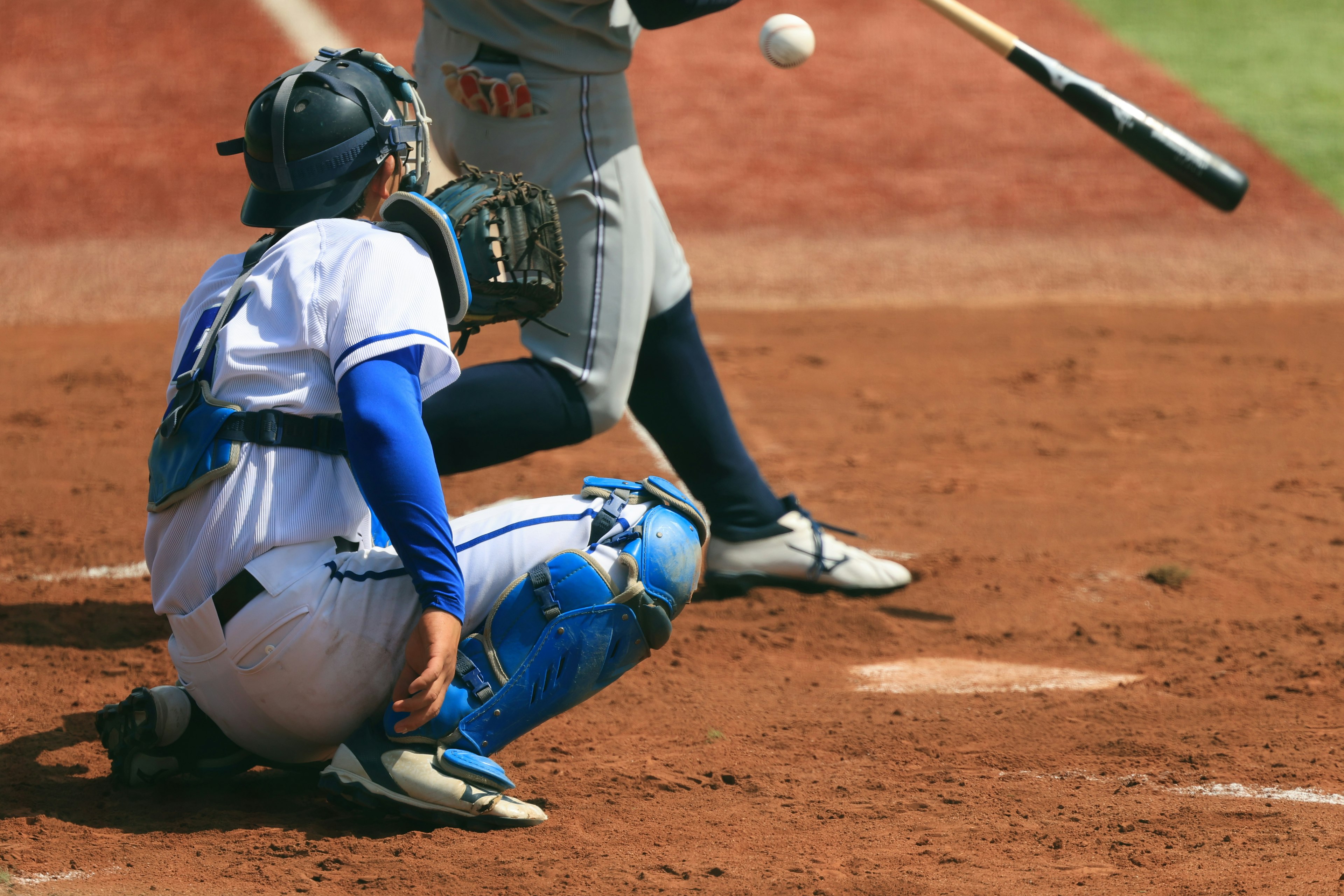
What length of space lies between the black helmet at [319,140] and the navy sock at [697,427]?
1.16 m

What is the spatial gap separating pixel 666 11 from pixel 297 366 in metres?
1.36

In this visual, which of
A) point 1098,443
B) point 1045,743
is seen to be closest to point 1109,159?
point 1098,443

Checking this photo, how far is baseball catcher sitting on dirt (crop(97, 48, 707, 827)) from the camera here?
1.84m

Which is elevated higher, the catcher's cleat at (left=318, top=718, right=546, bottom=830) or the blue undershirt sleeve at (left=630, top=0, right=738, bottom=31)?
the blue undershirt sleeve at (left=630, top=0, right=738, bottom=31)

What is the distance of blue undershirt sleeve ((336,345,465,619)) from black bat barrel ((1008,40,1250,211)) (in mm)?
2364

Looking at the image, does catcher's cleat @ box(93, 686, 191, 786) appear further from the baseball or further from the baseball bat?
the baseball bat

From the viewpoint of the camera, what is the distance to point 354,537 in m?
2.03

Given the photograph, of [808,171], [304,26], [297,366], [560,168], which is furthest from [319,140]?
[304,26]

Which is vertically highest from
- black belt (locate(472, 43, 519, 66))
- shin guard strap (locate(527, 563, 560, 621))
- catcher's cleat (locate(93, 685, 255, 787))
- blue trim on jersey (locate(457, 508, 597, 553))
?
black belt (locate(472, 43, 519, 66))

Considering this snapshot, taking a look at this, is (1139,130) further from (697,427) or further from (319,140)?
(319,140)

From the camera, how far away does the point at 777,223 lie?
299 inches

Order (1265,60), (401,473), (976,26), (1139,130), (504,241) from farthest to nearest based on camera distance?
(1265,60) → (1139,130) → (976,26) → (504,241) → (401,473)

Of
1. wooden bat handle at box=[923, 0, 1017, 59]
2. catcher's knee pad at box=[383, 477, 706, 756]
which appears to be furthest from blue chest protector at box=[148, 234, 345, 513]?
wooden bat handle at box=[923, 0, 1017, 59]

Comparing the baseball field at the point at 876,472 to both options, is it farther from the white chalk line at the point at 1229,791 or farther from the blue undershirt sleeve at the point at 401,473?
the blue undershirt sleeve at the point at 401,473
